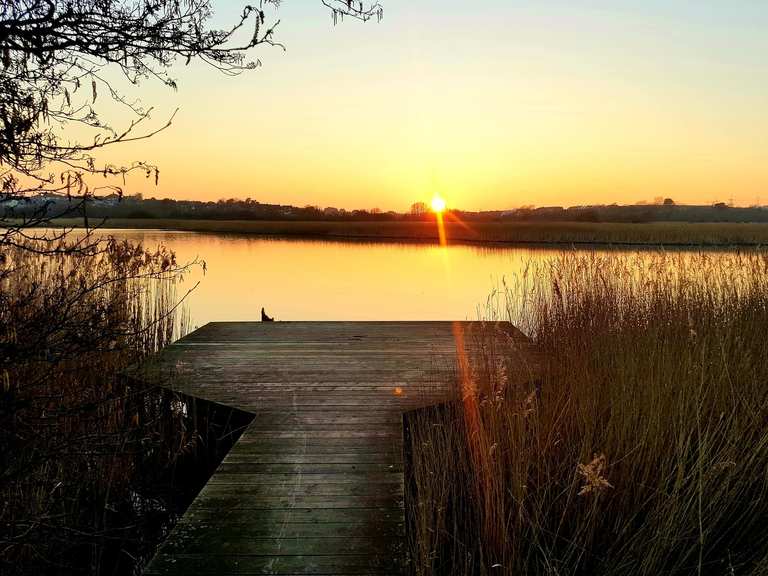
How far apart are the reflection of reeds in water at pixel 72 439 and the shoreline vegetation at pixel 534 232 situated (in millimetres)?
10095

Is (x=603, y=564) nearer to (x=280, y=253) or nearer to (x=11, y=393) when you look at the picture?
(x=11, y=393)

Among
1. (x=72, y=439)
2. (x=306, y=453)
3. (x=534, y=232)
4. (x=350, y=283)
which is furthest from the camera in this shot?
(x=534, y=232)

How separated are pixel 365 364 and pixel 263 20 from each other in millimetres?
2804

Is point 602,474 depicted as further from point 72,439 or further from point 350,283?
point 350,283

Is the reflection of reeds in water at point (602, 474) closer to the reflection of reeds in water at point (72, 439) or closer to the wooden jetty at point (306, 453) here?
the wooden jetty at point (306, 453)

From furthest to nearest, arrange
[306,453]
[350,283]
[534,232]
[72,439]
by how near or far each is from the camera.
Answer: [534,232]
[350,283]
[306,453]
[72,439]

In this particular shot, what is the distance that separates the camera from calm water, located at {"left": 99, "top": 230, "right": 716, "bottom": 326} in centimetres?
1058

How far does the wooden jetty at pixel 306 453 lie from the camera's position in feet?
6.28

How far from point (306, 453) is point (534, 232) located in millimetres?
20927

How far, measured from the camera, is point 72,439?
2180 mm

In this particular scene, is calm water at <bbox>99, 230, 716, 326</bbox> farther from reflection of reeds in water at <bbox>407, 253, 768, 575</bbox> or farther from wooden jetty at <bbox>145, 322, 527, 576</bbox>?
reflection of reeds in water at <bbox>407, 253, 768, 575</bbox>

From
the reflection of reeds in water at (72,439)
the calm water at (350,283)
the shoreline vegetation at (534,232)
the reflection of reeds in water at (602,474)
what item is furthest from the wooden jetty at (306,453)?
the shoreline vegetation at (534,232)

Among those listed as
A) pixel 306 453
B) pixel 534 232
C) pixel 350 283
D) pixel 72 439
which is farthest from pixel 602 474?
pixel 534 232

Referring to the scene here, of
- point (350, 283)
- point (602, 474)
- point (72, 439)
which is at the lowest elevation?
point (350, 283)
